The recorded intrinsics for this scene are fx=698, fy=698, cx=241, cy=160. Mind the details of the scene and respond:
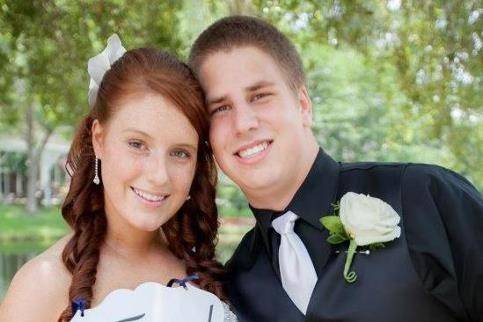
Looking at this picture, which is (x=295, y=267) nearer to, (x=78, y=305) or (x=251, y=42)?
(x=78, y=305)

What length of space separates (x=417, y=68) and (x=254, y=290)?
5022 mm

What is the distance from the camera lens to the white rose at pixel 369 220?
2531 millimetres

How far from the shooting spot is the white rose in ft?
8.30

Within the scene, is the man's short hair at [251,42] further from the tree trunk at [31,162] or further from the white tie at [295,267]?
the tree trunk at [31,162]

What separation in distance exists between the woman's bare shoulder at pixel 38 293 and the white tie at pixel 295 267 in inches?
33.2

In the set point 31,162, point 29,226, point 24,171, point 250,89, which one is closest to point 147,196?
point 250,89

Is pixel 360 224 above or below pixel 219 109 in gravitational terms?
below

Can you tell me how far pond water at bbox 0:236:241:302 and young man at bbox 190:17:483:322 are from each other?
981cm

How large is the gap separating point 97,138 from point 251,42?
0.77m

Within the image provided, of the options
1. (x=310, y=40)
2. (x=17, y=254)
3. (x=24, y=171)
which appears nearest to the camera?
(x=310, y=40)

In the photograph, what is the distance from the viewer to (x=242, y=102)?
2.88 metres

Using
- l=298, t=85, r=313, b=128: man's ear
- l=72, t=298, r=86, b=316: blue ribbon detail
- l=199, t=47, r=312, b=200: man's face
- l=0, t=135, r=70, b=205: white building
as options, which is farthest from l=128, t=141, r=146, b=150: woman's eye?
l=0, t=135, r=70, b=205: white building

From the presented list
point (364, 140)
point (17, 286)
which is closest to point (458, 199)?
point (17, 286)

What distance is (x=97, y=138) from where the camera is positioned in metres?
2.93
